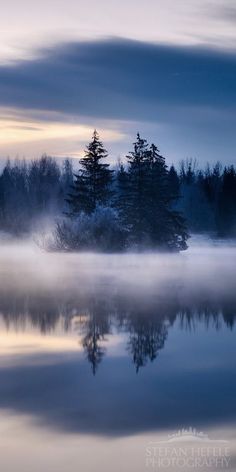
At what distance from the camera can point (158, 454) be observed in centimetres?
922

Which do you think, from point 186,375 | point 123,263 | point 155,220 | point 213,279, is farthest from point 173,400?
point 155,220

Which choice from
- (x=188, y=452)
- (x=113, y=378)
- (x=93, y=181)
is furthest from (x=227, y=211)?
(x=188, y=452)

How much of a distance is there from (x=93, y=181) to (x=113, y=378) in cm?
4910

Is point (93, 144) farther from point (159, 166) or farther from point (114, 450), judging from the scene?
point (114, 450)

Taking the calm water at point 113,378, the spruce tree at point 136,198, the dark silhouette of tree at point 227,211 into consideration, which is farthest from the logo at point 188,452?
the dark silhouette of tree at point 227,211

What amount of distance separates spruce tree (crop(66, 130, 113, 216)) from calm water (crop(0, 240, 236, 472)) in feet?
110

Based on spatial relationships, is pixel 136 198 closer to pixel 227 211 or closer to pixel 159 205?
pixel 159 205

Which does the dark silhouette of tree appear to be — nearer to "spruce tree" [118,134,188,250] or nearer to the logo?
"spruce tree" [118,134,188,250]

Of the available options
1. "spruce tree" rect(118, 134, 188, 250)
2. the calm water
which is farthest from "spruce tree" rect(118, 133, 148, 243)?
the calm water

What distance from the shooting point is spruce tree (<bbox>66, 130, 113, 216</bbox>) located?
60562mm

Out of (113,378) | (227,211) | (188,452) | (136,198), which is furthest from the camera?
(227,211)

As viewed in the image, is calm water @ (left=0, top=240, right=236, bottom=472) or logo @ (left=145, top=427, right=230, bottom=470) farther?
calm water @ (left=0, top=240, right=236, bottom=472)

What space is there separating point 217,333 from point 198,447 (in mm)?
8871

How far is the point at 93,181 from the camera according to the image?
61781 millimetres
